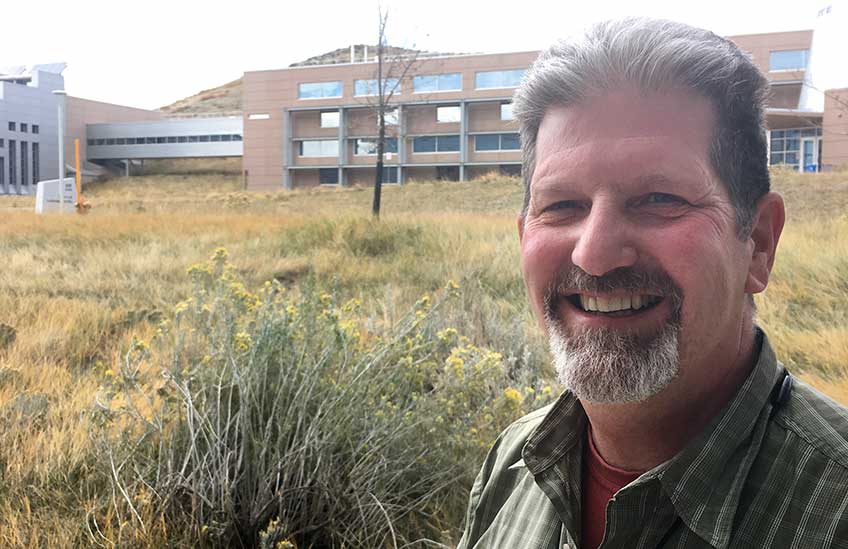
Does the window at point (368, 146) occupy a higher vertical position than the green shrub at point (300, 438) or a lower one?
higher

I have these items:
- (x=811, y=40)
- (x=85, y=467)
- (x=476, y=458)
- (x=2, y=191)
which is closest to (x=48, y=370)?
(x=85, y=467)

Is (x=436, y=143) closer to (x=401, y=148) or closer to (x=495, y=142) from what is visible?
(x=401, y=148)

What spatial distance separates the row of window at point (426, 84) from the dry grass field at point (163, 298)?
39.0m

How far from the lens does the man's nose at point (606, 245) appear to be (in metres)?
1.48

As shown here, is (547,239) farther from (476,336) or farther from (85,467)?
(476,336)

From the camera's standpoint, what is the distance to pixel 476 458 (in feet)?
12.3

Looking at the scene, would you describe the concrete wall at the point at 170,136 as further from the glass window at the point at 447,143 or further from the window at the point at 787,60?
the window at the point at 787,60

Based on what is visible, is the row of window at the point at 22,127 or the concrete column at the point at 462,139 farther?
the row of window at the point at 22,127

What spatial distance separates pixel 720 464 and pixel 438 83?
5535 cm

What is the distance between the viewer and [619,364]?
4.89ft

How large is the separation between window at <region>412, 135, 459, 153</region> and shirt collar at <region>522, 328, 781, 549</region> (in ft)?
176

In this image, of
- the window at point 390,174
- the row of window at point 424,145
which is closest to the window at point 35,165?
the row of window at point 424,145

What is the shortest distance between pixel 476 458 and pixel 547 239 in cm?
234

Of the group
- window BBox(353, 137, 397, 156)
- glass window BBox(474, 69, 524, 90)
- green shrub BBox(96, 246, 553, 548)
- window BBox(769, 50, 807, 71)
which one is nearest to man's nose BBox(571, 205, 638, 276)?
green shrub BBox(96, 246, 553, 548)
